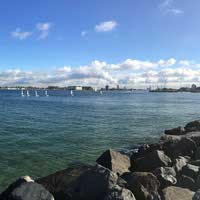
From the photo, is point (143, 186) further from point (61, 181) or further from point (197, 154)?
point (197, 154)

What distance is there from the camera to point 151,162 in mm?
18000

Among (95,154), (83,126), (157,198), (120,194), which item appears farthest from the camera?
(83,126)

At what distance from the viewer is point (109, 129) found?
129ft

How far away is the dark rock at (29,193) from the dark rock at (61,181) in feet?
2.93

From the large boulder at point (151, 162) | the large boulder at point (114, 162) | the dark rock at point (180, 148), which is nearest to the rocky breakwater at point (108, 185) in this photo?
the large boulder at point (114, 162)

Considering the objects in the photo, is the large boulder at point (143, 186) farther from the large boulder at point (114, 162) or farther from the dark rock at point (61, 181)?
the large boulder at point (114, 162)

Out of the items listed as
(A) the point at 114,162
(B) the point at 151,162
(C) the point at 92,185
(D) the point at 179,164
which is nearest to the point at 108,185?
(C) the point at 92,185

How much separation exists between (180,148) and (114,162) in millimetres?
6709

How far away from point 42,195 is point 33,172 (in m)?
7.91

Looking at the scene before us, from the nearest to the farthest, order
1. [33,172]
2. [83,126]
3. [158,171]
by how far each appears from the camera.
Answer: [158,171] → [33,172] → [83,126]

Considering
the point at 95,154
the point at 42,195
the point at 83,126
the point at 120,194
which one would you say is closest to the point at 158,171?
the point at 120,194

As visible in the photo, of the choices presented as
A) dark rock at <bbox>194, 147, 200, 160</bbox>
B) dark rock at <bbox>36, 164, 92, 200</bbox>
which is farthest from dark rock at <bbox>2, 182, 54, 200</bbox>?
dark rock at <bbox>194, 147, 200, 160</bbox>

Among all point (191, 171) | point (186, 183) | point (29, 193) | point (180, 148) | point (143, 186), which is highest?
point (29, 193)

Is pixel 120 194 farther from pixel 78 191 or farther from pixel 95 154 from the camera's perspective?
pixel 95 154
